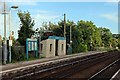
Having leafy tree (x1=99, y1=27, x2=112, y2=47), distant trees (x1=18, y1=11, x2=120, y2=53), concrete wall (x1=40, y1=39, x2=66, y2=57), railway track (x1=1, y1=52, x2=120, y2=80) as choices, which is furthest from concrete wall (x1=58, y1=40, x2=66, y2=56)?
leafy tree (x1=99, y1=27, x2=112, y2=47)

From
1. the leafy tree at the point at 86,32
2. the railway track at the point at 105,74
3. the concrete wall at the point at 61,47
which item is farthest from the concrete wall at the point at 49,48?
the leafy tree at the point at 86,32

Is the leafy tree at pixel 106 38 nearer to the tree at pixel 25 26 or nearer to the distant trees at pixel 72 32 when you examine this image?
the distant trees at pixel 72 32

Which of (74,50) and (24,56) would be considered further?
(74,50)

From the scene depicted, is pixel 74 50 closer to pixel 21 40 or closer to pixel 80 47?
pixel 80 47

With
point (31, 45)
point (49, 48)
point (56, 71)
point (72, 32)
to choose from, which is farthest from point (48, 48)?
point (72, 32)

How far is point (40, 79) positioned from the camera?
22.9 metres

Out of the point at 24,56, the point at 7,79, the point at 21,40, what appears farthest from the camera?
the point at 21,40

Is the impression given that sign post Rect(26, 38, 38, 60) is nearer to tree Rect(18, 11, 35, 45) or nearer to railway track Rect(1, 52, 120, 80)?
tree Rect(18, 11, 35, 45)

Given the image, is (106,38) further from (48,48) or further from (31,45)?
(31,45)

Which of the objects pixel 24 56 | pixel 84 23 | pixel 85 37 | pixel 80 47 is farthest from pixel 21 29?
pixel 84 23

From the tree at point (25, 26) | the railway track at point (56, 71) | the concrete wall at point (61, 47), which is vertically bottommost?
the railway track at point (56, 71)

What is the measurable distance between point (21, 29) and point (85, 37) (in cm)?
4826

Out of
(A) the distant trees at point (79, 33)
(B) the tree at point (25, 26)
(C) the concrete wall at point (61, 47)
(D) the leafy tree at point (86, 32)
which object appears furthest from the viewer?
(D) the leafy tree at point (86, 32)

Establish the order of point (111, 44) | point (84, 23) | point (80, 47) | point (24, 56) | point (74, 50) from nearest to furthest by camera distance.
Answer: point (24, 56), point (74, 50), point (80, 47), point (84, 23), point (111, 44)
